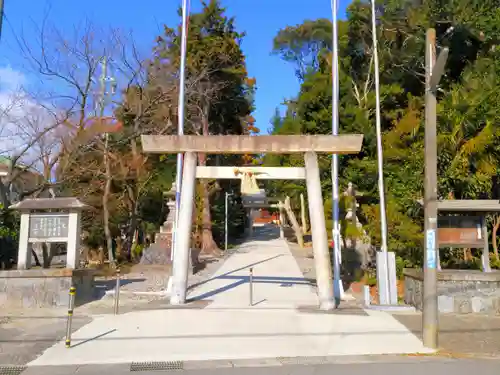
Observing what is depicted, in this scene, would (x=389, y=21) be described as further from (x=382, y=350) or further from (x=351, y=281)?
(x=382, y=350)

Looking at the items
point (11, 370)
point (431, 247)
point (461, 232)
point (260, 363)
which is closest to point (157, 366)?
point (260, 363)

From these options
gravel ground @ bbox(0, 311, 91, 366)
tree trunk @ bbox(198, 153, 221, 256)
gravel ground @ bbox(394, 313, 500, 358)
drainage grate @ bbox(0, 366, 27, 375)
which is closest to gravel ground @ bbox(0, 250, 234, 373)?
gravel ground @ bbox(0, 311, 91, 366)

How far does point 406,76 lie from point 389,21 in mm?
3260

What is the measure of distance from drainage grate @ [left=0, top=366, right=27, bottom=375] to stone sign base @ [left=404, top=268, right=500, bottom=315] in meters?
9.24

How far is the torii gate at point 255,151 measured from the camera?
11.6 meters

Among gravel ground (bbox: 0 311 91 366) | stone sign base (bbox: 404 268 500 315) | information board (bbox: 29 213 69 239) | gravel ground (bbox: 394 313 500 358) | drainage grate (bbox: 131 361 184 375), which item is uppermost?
information board (bbox: 29 213 69 239)

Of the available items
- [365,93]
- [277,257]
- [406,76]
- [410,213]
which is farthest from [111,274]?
[406,76]

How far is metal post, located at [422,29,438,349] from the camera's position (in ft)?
25.1

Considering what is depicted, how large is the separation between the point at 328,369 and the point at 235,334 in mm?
2599

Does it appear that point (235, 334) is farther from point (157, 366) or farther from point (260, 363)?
point (157, 366)

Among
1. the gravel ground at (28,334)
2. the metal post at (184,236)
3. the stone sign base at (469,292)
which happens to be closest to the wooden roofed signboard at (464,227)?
the stone sign base at (469,292)

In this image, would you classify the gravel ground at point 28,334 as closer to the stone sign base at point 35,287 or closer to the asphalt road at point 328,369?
the stone sign base at point 35,287

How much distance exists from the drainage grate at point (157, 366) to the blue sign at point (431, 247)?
443 centimetres

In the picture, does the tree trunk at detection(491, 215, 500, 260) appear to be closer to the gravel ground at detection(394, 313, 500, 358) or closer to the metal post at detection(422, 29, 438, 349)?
the gravel ground at detection(394, 313, 500, 358)
